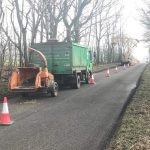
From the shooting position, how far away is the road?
8.50 metres

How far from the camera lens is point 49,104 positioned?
50.1 ft

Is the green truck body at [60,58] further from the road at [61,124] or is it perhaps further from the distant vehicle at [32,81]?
the road at [61,124]

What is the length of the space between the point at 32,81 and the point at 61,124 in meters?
7.42

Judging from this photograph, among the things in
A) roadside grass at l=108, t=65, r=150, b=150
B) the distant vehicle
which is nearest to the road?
roadside grass at l=108, t=65, r=150, b=150

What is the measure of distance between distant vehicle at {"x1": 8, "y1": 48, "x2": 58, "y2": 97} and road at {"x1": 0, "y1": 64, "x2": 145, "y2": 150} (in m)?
0.64

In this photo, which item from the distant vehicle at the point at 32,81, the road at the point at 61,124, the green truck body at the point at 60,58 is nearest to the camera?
the road at the point at 61,124

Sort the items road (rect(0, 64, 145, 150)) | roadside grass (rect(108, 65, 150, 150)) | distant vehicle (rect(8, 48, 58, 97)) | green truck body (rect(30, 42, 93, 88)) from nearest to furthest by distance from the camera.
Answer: roadside grass (rect(108, 65, 150, 150)) < road (rect(0, 64, 145, 150)) < distant vehicle (rect(8, 48, 58, 97)) < green truck body (rect(30, 42, 93, 88))

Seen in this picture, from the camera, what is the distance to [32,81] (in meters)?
18.0

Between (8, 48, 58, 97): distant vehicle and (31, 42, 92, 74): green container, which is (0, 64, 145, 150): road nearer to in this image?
(8, 48, 58, 97): distant vehicle

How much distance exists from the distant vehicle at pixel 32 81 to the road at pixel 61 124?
64 cm

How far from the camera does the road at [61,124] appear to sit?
27.9 feet

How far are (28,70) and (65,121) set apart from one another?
7145 mm

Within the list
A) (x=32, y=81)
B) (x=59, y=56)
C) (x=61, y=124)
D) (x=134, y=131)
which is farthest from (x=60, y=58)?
(x=134, y=131)

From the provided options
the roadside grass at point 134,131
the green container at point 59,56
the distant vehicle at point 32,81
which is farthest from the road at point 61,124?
the green container at point 59,56
